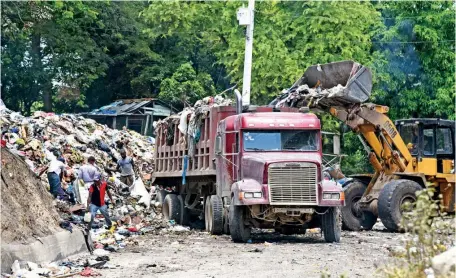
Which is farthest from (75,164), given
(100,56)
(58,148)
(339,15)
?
(100,56)

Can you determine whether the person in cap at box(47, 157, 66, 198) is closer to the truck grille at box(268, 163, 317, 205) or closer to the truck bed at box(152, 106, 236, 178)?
the truck bed at box(152, 106, 236, 178)

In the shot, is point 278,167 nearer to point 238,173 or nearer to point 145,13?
point 238,173

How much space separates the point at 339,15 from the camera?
3228 cm

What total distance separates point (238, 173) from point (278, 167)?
48.1 inches

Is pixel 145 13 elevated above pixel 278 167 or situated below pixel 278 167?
above

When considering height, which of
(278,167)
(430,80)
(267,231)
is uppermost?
(430,80)

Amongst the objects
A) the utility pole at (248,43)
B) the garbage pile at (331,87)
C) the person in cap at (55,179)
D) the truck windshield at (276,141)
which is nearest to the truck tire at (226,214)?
the truck windshield at (276,141)

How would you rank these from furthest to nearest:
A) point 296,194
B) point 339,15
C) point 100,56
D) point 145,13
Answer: point 100,56, point 145,13, point 339,15, point 296,194

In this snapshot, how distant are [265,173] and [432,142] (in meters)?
5.72

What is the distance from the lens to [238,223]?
56.2 ft

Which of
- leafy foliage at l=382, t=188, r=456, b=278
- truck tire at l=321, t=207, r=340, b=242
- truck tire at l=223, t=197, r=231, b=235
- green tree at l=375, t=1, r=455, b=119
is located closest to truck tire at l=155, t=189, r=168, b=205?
truck tire at l=223, t=197, r=231, b=235

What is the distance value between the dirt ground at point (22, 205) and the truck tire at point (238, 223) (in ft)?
11.1

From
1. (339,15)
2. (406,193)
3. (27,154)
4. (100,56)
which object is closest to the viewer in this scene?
(406,193)

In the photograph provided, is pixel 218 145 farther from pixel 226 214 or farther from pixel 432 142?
pixel 432 142
